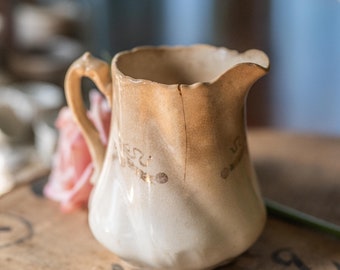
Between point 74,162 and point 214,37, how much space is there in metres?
1.12

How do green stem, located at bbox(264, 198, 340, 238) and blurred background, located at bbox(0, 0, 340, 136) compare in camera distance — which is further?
blurred background, located at bbox(0, 0, 340, 136)

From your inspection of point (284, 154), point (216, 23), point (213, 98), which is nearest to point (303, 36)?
point (216, 23)

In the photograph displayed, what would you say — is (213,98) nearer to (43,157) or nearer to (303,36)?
(43,157)

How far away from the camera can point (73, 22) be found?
1354 mm

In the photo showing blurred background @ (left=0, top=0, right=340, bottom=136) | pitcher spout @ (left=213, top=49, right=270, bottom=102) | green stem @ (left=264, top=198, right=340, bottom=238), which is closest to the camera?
pitcher spout @ (left=213, top=49, right=270, bottom=102)

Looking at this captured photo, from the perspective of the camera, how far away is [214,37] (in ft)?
5.43

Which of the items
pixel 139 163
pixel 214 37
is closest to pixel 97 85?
pixel 139 163

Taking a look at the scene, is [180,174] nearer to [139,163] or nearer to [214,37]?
[139,163]

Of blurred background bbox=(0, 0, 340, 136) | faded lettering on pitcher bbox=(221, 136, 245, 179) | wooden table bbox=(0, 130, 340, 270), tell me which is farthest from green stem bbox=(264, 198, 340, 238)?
blurred background bbox=(0, 0, 340, 136)

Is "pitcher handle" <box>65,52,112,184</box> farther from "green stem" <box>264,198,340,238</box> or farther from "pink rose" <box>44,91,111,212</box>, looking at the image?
"green stem" <box>264,198,340,238</box>

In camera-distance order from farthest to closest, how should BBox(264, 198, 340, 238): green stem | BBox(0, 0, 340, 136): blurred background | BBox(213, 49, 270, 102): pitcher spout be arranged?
1. BBox(0, 0, 340, 136): blurred background
2. BBox(264, 198, 340, 238): green stem
3. BBox(213, 49, 270, 102): pitcher spout

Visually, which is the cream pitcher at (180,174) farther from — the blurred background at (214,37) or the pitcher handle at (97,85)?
the blurred background at (214,37)

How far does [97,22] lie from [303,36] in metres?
0.64

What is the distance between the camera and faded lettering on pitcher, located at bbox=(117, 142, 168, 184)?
0.45 m
